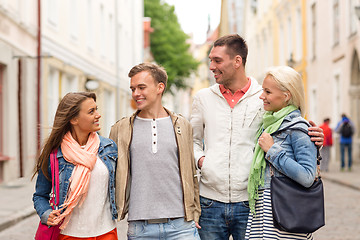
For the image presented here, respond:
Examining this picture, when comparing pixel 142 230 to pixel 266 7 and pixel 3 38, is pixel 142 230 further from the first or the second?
pixel 266 7

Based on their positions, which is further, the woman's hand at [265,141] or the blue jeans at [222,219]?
the blue jeans at [222,219]

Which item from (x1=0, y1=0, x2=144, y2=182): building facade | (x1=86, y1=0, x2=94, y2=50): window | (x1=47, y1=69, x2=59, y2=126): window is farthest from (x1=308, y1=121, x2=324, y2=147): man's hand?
(x1=86, y1=0, x2=94, y2=50): window

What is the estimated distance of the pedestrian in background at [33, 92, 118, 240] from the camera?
335 centimetres

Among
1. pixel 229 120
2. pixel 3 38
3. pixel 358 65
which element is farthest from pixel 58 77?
pixel 229 120

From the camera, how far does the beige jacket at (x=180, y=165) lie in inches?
136

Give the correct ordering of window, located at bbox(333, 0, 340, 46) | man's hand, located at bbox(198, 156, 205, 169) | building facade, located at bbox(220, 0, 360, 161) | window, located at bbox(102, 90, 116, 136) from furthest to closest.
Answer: window, located at bbox(102, 90, 116, 136)
window, located at bbox(333, 0, 340, 46)
building facade, located at bbox(220, 0, 360, 161)
man's hand, located at bbox(198, 156, 205, 169)

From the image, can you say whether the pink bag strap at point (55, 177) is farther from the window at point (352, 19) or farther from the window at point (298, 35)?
the window at point (298, 35)

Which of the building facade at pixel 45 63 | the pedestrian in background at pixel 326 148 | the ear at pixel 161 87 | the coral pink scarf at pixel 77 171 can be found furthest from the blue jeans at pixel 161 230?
the pedestrian in background at pixel 326 148

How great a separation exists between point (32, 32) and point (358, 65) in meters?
11.3

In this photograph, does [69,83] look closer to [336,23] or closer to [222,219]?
[336,23]

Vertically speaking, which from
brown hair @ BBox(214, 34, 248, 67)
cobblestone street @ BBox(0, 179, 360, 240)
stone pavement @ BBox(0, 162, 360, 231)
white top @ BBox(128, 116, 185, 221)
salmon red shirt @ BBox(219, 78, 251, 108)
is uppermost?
brown hair @ BBox(214, 34, 248, 67)

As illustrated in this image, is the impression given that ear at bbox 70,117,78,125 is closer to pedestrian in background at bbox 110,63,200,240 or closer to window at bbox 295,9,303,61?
pedestrian in background at bbox 110,63,200,240

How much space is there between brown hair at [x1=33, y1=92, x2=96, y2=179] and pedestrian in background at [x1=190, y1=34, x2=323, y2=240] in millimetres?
787

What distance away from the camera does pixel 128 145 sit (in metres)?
3.48
